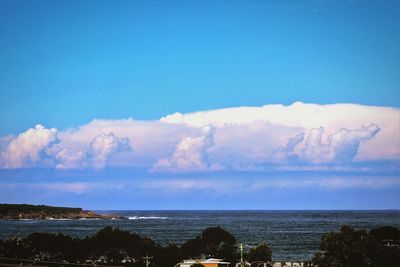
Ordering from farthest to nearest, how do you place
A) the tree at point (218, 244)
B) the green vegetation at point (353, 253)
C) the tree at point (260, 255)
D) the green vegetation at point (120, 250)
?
the tree at point (218, 244)
the tree at point (260, 255)
the green vegetation at point (120, 250)
the green vegetation at point (353, 253)

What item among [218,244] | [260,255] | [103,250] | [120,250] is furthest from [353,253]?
[103,250]

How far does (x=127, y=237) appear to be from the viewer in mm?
71375

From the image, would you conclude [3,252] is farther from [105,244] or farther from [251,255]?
[251,255]

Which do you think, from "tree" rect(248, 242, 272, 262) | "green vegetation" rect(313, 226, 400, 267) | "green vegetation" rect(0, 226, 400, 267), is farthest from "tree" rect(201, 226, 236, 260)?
"green vegetation" rect(313, 226, 400, 267)

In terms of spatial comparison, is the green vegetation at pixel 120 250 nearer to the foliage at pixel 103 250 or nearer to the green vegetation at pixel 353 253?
the foliage at pixel 103 250

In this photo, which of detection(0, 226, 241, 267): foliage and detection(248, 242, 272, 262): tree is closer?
detection(0, 226, 241, 267): foliage

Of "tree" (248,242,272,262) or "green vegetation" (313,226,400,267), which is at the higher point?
"green vegetation" (313,226,400,267)

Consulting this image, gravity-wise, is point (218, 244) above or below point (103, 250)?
above

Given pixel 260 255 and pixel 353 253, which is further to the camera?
pixel 260 255

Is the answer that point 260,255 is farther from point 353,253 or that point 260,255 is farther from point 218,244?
point 353,253

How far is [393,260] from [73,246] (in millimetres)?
34901

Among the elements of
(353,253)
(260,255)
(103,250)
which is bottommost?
(260,255)

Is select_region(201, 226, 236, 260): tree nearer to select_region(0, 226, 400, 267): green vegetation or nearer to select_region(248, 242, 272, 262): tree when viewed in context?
select_region(0, 226, 400, 267): green vegetation

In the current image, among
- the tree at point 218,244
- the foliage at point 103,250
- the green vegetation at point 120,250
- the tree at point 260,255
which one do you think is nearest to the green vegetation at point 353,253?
the green vegetation at point 120,250
